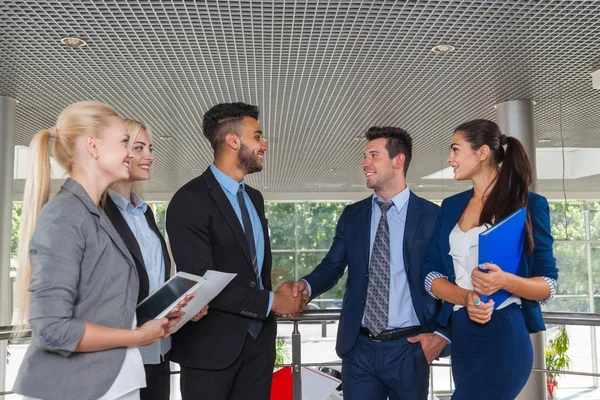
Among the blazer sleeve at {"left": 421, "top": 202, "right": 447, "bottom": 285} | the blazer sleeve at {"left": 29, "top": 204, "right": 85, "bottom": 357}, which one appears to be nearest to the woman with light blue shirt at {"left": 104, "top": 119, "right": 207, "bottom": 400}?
the blazer sleeve at {"left": 29, "top": 204, "right": 85, "bottom": 357}

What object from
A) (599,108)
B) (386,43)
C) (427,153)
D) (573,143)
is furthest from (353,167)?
(386,43)

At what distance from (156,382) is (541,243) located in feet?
5.20

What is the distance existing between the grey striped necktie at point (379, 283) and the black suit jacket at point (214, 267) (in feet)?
1.70

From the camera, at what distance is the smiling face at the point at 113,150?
73.5 inches

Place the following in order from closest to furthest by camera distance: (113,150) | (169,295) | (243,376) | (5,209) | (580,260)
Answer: (113,150), (169,295), (243,376), (5,209), (580,260)

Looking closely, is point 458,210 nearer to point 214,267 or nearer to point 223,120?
point 214,267

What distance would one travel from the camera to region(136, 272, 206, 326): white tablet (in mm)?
1979

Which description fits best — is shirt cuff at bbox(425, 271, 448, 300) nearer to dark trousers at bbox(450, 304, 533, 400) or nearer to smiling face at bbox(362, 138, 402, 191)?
dark trousers at bbox(450, 304, 533, 400)

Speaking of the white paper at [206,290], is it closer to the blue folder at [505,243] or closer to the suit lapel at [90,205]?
the suit lapel at [90,205]

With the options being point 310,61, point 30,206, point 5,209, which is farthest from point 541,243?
point 5,209

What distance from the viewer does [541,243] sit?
2.32m

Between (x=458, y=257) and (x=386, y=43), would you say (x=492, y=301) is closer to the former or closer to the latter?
(x=458, y=257)

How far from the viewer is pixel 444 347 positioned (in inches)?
113

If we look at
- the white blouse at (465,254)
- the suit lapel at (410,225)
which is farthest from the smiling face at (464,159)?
the suit lapel at (410,225)
